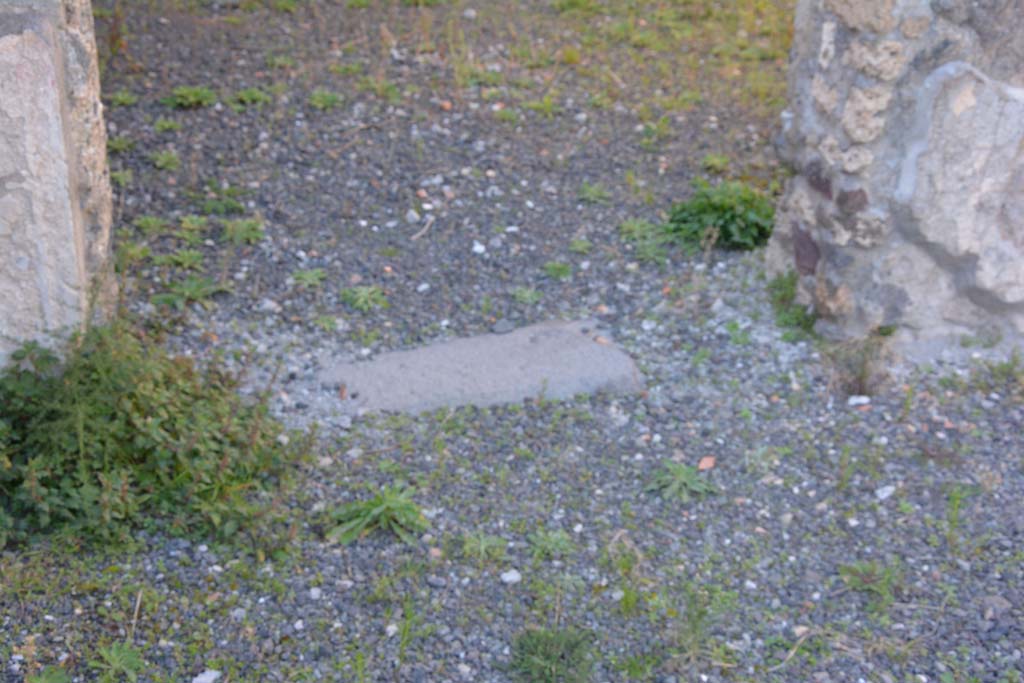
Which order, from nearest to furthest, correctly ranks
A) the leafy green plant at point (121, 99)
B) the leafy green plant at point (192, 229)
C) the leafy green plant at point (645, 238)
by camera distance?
the leafy green plant at point (192, 229)
the leafy green plant at point (645, 238)
the leafy green plant at point (121, 99)

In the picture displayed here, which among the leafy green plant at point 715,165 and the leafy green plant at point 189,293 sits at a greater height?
the leafy green plant at point 715,165

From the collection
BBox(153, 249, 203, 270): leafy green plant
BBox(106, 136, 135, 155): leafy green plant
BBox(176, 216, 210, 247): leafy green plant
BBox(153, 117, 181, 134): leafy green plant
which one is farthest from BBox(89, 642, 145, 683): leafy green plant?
BBox(153, 117, 181, 134): leafy green plant

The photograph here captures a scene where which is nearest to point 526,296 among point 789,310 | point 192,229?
point 789,310

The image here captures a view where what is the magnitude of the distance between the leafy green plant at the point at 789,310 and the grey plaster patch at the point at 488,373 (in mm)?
682

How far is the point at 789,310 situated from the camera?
504 centimetres

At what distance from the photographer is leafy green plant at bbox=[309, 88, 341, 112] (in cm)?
643

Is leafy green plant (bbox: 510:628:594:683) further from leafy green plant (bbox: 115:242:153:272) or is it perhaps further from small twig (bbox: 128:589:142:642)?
leafy green plant (bbox: 115:242:153:272)

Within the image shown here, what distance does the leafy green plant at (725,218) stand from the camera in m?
5.45

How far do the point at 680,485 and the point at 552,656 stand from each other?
0.99m

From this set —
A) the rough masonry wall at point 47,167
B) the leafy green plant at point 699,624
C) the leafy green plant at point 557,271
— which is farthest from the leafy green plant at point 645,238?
the rough masonry wall at point 47,167

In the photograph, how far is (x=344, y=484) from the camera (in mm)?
4176

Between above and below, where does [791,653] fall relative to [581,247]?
below

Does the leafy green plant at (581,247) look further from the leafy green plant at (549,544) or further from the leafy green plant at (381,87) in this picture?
the leafy green plant at (549,544)

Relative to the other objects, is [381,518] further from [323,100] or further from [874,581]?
[323,100]
